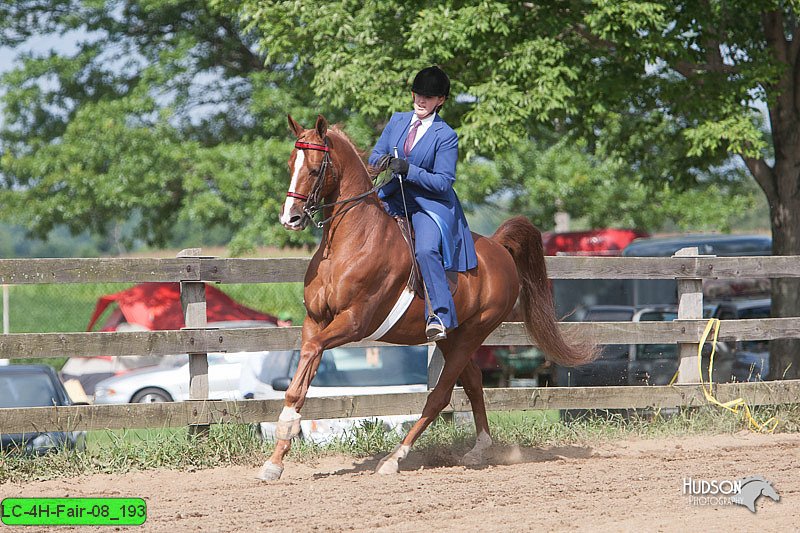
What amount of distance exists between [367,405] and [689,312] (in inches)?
131

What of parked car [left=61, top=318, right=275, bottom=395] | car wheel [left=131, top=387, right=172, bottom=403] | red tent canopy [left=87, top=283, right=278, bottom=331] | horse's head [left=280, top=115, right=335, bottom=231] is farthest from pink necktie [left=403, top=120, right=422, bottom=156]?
red tent canopy [left=87, top=283, right=278, bottom=331]

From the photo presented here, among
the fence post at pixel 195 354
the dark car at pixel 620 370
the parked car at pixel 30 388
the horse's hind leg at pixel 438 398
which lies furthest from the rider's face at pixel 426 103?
the parked car at pixel 30 388

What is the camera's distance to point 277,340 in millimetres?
7781

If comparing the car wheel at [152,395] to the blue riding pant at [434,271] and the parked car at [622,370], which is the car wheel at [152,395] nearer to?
the parked car at [622,370]

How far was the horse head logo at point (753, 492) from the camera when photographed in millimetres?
5879

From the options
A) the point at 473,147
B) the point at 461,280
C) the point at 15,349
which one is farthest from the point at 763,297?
the point at 15,349

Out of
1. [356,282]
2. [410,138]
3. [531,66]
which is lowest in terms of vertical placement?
[356,282]

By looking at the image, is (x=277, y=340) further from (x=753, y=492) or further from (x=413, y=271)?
(x=753, y=492)

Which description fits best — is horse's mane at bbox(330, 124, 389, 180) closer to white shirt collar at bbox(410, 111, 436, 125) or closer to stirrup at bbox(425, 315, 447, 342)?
white shirt collar at bbox(410, 111, 436, 125)

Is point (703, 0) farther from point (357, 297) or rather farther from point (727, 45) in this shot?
point (357, 297)

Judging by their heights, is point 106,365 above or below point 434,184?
below

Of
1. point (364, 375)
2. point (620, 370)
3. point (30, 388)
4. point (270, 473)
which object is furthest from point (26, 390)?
point (620, 370)

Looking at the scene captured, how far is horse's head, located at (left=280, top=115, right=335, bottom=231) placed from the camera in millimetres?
6191

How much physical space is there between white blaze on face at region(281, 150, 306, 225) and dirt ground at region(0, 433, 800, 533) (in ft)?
5.73
